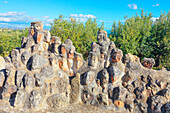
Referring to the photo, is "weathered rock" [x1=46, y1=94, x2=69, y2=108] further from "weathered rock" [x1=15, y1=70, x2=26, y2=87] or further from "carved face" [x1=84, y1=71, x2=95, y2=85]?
"weathered rock" [x1=15, y1=70, x2=26, y2=87]

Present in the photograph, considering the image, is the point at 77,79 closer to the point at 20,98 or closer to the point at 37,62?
the point at 37,62

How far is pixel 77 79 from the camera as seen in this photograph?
35.5 ft

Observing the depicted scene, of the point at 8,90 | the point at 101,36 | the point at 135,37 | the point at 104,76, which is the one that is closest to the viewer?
the point at 8,90

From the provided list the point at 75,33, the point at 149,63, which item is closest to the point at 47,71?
the point at 149,63

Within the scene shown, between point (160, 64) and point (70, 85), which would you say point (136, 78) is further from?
point (160, 64)

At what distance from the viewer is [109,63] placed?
11438 millimetres

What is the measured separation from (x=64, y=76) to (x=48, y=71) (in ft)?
4.41

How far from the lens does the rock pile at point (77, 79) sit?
386 inches

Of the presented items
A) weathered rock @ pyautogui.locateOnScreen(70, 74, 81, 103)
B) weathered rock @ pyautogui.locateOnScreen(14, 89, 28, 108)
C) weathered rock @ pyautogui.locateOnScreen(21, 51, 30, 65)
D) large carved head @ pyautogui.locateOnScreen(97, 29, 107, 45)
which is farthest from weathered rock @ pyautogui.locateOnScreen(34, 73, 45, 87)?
large carved head @ pyautogui.locateOnScreen(97, 29, 107, 45)

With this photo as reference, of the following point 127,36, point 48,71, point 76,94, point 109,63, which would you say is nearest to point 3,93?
point 48,71

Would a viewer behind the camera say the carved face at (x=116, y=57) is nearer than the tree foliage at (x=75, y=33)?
Yes

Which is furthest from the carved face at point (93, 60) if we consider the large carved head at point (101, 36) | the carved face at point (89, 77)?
the large carved head at point (101, 36)

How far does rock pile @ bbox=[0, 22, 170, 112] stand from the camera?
9.80 metres

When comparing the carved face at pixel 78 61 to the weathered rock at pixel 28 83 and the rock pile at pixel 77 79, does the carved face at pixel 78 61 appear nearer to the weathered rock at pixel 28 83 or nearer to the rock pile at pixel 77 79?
the rock pile at pixel 77 79
